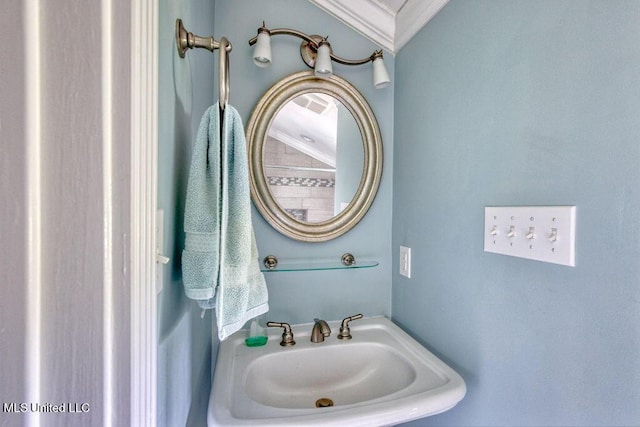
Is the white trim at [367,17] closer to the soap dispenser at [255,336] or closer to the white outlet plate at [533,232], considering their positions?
the white outlet plate at [533,232]

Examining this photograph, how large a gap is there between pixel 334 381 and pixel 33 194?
3.20 ft

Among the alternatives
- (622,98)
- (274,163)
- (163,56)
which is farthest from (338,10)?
(622,98)

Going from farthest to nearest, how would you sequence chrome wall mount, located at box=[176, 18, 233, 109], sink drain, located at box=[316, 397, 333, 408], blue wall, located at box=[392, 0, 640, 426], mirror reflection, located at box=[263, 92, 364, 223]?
mirror reflection, located at box=[263, 92, 364, 223] → sink drain, located at box=[316, 397, 333, 408] → chrome wall mount, located at box=[176, 18, 233, 109] → blue wall, located at box=[392, 0, 640, 426]

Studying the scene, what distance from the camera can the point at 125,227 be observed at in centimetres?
33

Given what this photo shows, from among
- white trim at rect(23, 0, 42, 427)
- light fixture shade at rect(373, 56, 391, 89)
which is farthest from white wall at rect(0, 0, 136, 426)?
light fixture shade at rect(373, 56, 391, 89)

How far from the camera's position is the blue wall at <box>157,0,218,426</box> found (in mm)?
516

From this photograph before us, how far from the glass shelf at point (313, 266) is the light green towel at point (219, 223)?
0.40 metres

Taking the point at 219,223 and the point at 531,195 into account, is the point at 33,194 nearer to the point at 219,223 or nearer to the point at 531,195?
the point at 219,223

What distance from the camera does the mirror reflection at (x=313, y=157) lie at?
3.51 feet

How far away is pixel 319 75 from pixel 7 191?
1.01m

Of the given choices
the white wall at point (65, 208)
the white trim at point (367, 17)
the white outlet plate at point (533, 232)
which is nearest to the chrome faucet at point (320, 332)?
the white outlet plate at point (533, 232)

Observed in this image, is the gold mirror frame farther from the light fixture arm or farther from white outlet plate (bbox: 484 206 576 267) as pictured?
white outlet plate (bbox: 484 206 576 267)

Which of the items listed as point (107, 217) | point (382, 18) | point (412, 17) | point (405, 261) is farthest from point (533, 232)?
point (382, 18)

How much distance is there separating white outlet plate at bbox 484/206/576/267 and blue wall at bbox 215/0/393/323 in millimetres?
505
